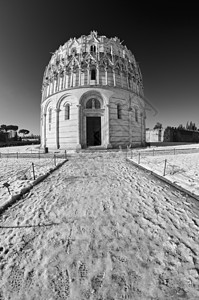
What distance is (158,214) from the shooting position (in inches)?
141

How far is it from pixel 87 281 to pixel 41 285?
70 centimetres

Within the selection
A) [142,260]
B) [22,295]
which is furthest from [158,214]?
[22,295]

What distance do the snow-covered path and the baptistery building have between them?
13970 millimetres

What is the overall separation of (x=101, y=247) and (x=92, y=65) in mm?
22240

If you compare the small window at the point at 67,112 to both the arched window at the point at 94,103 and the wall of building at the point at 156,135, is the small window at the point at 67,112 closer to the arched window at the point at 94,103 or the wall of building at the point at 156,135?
the arched window at the point at 94,103

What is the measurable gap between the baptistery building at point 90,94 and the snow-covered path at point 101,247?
14.0 m

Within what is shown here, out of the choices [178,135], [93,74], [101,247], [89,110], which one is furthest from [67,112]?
[178,135]

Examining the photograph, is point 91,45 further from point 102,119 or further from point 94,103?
point 102,119

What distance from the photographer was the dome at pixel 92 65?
1862cm

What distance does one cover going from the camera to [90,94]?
18344mm

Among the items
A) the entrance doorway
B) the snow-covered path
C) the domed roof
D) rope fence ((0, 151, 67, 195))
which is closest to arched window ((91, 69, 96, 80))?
the domed roof

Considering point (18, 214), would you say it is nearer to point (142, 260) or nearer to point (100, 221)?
point (100, 221)

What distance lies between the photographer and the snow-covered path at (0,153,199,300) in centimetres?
182

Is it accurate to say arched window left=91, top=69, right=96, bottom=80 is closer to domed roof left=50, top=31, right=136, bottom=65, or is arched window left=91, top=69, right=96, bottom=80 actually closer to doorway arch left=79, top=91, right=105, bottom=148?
doorway arch left=79, top=91, right=105, bottom=148
